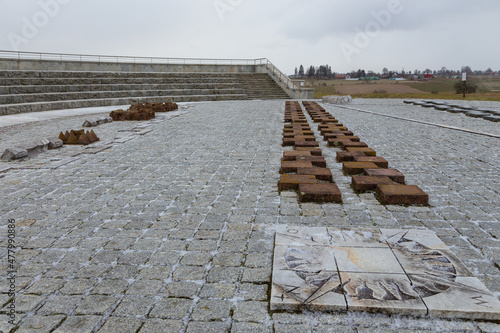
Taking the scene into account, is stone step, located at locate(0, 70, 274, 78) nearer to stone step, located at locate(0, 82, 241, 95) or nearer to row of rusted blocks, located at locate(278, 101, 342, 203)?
stone step, located at locate(0, 82, 241, 95)

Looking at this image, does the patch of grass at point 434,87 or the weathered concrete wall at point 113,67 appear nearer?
the weathered concrete wall at point 113,67

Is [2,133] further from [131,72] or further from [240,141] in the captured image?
[131,72]

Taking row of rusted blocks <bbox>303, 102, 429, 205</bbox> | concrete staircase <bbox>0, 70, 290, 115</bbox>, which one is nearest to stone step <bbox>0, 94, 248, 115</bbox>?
concrete staircase <bbox>0, 70, 290, 115</bbox>

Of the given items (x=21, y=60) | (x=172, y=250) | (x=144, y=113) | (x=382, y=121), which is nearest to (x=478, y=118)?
(x=382, y=121)

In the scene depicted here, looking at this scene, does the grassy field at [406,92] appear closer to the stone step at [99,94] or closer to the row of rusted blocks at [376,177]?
the stone step at [99,94]

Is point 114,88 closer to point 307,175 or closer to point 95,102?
point 95,102

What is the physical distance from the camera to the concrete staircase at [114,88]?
49.6ft

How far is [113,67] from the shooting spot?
23453 mm

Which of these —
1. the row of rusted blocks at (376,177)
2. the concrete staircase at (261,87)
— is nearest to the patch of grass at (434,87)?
the concrete staircase at (261,87)

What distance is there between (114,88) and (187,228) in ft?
60.4

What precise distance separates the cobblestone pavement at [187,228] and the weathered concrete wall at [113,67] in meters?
17.2

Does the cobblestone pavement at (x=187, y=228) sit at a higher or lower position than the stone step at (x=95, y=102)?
lower

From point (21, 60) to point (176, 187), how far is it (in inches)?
821

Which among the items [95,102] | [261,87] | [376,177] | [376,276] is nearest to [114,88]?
[95,102]
